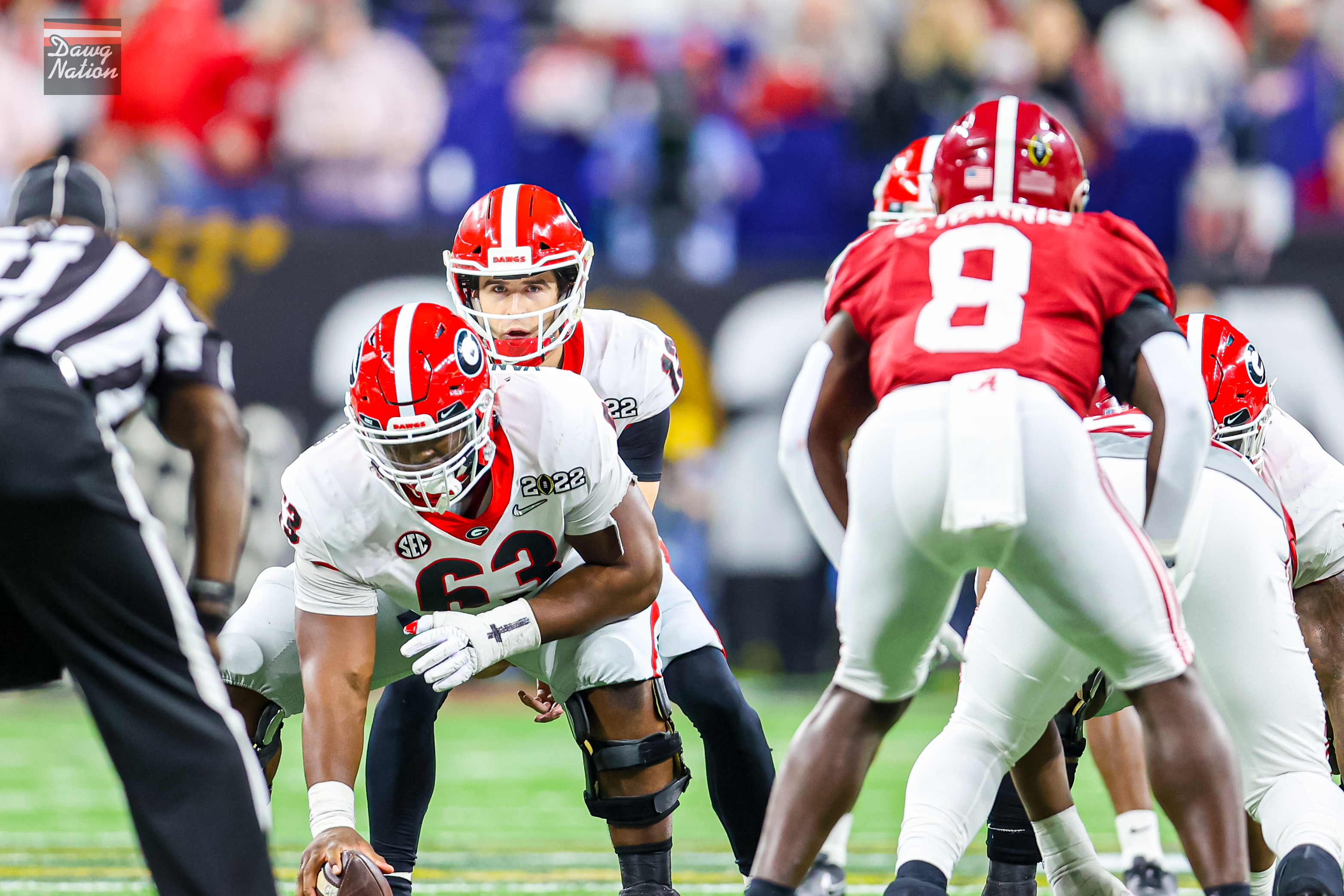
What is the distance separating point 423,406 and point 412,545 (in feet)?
1.40

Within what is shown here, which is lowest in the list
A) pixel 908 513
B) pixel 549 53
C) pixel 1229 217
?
pixel 1229 217

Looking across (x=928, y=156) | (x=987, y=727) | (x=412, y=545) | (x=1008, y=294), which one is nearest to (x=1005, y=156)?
(x=1008, y=294)

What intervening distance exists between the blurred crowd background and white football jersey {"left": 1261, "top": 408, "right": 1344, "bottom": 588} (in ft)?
18.8

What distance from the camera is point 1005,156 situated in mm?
3529

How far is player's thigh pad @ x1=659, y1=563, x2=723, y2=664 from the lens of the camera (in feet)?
14.8

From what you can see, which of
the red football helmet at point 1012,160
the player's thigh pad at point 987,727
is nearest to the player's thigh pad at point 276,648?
the player's thigh pad at point 987,727

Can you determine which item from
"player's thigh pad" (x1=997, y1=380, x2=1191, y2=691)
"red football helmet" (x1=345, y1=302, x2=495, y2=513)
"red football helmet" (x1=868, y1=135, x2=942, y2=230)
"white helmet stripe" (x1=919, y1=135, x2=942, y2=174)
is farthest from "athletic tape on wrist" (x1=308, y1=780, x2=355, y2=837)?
"white helmet stripe" (x1=919, y1=135, x2=942, y2=174)

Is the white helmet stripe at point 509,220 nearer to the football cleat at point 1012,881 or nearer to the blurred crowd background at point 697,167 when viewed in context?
the football cleat at point 1012,881

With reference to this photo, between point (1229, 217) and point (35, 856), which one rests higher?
point (1229, 217)

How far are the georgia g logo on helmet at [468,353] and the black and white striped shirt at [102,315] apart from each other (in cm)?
67

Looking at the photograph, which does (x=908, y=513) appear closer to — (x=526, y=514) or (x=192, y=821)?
(x=526, y=514)

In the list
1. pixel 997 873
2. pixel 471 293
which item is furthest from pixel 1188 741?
pixel 471 293

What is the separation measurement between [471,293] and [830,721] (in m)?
2.03

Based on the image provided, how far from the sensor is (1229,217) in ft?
33.7
